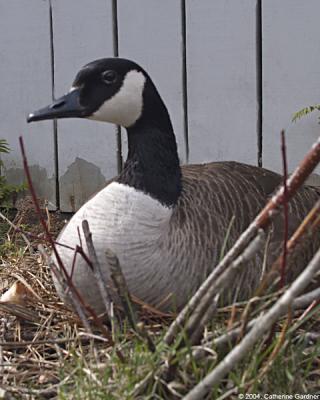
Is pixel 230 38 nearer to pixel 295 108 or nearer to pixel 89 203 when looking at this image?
pixel 295 108

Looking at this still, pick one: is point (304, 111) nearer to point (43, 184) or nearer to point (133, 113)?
point (133, 113)

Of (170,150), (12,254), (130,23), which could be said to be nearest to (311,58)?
(130,23)

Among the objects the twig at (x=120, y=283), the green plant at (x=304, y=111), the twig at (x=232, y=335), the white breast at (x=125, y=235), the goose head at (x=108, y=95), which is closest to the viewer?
the twig at (x=232, y=335)

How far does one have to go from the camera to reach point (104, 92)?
2.12 metres

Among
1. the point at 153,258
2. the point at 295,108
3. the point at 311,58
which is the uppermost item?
the point at 311,58

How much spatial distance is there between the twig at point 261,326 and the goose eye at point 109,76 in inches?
40.5

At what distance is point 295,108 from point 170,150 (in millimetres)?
1159

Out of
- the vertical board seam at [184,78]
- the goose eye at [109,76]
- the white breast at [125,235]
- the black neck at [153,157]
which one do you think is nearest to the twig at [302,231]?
the white breast at [125,235]

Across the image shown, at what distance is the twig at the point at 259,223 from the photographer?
1.23m

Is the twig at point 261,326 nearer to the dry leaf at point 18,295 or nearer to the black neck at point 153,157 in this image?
the black neck at point 153,157

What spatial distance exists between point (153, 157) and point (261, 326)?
1.02 metres

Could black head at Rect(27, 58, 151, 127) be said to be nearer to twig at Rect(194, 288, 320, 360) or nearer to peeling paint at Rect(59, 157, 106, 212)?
twig at Rect(194, 288, 320, 360)

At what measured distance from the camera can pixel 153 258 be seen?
6.66 ft

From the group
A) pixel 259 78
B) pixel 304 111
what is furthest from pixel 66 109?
pixel 259 78
